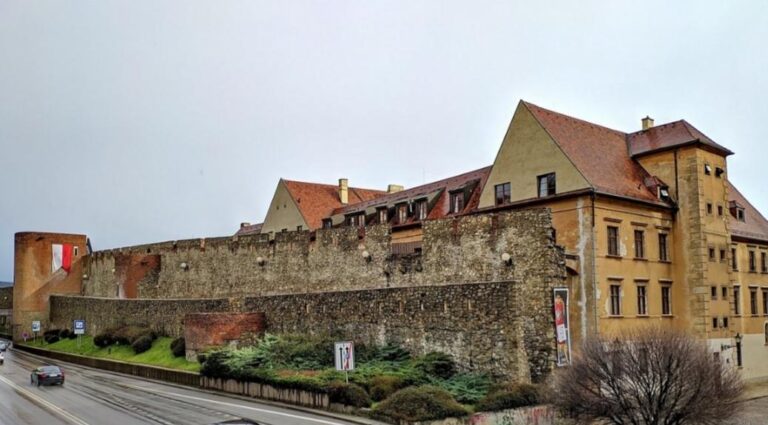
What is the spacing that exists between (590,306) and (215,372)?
678 inches

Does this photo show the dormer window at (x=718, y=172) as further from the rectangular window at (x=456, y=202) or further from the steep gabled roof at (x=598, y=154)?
the rectangular window at (x=456, y=202)

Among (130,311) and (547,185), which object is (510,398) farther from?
(130,311)

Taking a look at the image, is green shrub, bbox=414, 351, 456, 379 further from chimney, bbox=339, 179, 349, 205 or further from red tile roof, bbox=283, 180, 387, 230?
chimney, bbox=339, 179, 349, 205

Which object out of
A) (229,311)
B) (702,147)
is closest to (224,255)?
(229,311)

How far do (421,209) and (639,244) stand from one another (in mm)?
15044

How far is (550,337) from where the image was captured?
26.9 meters

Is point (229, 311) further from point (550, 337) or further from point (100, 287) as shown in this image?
point (100, 287)

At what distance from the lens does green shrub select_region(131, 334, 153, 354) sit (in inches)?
1766

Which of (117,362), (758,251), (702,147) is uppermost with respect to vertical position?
(702,147)

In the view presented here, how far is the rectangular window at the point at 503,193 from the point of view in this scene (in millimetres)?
36438

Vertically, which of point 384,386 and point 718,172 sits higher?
point 718,172

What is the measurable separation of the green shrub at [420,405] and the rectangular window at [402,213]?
22381 mm

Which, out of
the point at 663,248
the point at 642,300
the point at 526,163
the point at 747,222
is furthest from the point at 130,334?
the point at 747,222

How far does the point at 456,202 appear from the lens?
4253 centimetres
